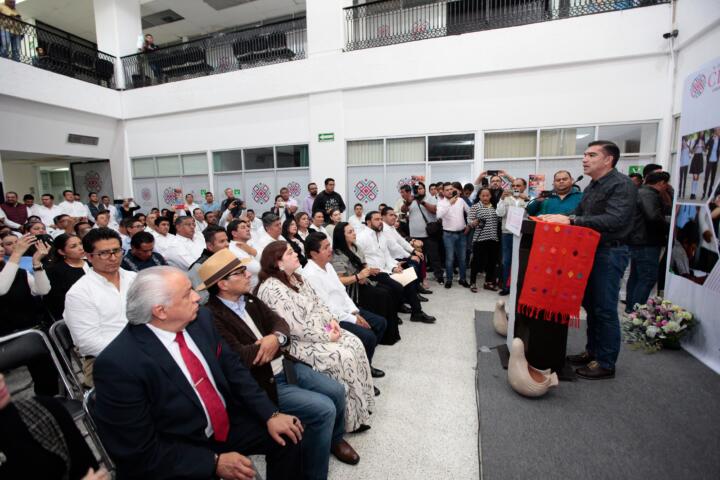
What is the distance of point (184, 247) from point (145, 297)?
3251 millimetres

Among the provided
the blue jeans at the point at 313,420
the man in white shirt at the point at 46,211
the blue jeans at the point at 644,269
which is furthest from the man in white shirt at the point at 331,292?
the man in white shirt at the point at 46,211

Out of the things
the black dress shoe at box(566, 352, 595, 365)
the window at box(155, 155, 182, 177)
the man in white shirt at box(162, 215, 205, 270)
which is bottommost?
the black dress shoe at box(566, 352, 595, 365)

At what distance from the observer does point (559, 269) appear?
2.44m

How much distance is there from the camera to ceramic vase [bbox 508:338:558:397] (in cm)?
240

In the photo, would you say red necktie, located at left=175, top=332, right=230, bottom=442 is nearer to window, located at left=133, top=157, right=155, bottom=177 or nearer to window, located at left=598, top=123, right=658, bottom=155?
window, located at left=598, top=123, right=658, bottom=155

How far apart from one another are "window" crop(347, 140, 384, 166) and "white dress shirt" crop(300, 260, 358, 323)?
17.8 feet

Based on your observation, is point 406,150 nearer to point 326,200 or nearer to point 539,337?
point 326,200

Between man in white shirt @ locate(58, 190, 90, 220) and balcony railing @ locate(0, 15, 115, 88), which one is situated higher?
balcony railing @ locate(0, 15, 115, 88)

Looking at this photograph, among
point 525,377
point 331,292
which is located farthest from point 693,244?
point 331,292

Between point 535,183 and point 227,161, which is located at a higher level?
point 227,161

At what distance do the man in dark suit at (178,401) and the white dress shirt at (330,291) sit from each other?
1169 millimetres

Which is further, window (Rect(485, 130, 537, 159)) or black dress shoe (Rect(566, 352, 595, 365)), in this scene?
window (Rect(485, 130, 537, 159))

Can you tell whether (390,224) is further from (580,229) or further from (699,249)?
(699,249)

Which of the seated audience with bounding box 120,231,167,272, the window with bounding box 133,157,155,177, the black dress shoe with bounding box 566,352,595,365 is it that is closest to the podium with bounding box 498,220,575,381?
the black dress shoe with bounding box 566,352,595,365
